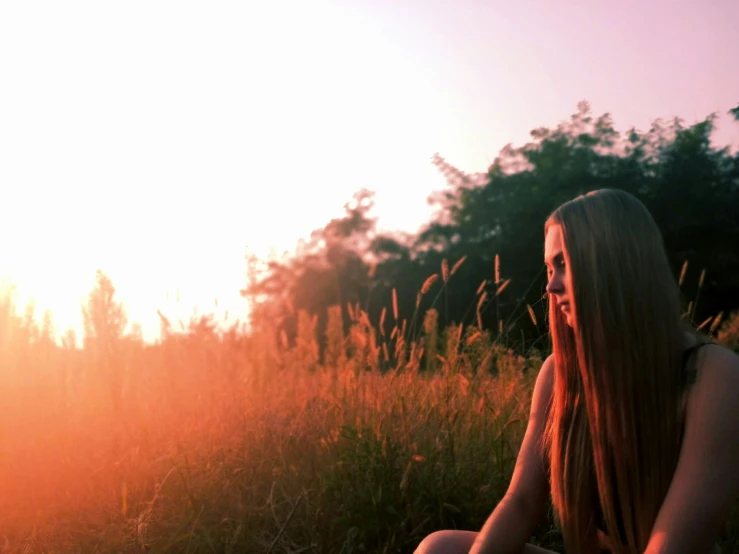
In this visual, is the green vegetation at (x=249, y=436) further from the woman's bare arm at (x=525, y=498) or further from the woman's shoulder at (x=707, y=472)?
the woman's shoulder at (x=707, y=472)

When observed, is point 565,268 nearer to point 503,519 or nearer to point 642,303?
point 642,303

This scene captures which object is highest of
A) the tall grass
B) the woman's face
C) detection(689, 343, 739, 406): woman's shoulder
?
the woman's face

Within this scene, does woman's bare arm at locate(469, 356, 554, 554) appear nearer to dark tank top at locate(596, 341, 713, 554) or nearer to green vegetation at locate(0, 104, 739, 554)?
dark tank top at locate(596, 341, 713, 554)

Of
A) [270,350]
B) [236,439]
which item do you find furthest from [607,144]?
[236,439]

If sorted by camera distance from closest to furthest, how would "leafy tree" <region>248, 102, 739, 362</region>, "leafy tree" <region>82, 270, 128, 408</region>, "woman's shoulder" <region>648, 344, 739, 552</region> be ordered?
"woman's shoulder" <region>648, 344, 739, 552</region> → "leafy tree" <region>82, 270, 128, 408</region> → "leafy tree" <region>248, 102, 739, 362</region>

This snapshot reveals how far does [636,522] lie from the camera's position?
149cm

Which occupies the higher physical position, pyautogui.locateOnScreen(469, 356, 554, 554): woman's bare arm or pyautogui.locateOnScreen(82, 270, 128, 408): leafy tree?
pyautogui.locateOnScreen(82, 270, 128, 408): leafy tree

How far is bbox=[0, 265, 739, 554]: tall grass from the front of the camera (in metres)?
2.72

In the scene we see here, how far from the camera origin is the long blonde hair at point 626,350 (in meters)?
1.44

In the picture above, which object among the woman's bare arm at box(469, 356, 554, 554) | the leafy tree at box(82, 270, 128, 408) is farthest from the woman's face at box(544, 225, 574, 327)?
the leafy tree at box(82, 270, 128, 408)

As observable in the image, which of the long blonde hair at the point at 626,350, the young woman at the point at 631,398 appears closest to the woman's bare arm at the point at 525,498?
the young woman at the point at 631,398

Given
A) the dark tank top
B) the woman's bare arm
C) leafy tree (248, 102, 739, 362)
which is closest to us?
the dark tank top

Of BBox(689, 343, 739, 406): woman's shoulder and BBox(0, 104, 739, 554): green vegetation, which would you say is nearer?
BBox(689, 343, 739, 406): woman's shoulder

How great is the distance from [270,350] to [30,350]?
1463 mm
